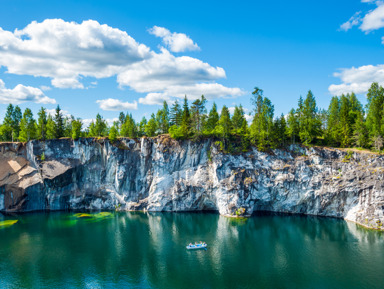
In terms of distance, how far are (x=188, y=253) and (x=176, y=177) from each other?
29172 millimetres

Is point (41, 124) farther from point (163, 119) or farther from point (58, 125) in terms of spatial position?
point (163, 119)

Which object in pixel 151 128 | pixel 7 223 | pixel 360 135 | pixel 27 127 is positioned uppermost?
pixel 27 127

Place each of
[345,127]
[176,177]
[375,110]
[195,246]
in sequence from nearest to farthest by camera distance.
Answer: [195,246]
[375,110]
[345,127]
[176,177]

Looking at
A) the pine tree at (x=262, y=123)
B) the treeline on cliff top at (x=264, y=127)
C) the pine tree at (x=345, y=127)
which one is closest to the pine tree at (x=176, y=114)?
the treeline on cliff top at (x=264, y=127)

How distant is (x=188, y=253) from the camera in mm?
43375

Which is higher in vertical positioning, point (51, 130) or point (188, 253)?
point (51, 130)

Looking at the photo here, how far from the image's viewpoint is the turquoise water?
34625 millimetres

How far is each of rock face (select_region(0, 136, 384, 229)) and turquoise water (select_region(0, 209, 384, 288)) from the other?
17.7ft

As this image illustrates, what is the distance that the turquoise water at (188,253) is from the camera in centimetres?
3462

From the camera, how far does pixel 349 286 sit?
32.7 m

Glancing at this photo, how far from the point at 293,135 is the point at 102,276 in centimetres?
5428

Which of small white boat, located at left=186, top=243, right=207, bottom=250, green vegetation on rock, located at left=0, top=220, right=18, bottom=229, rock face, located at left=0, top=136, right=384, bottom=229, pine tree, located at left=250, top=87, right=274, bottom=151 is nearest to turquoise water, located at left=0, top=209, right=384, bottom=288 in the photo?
small white boat, located at left=186, top=243, right=207, bottom=250

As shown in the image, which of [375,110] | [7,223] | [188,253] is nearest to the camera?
[188,253]

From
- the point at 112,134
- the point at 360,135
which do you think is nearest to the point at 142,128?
the point at 112,134
